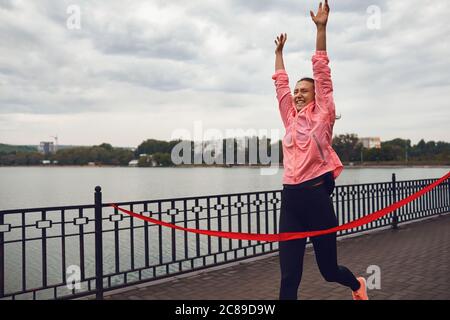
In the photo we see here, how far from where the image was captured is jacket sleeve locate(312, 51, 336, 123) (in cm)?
317

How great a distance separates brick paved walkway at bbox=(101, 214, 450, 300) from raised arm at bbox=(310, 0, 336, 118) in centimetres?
242

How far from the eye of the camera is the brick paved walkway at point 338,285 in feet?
15.4

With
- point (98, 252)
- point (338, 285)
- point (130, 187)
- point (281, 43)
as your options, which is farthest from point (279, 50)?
point (130, 187)

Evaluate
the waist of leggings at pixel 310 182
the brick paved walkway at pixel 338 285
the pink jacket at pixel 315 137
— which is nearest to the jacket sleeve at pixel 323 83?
the pink jacket at pixel 315 137

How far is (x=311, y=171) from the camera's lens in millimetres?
3195

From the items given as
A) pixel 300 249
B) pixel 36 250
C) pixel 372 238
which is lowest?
pixel 36 250

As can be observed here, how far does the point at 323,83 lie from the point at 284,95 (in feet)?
1.48

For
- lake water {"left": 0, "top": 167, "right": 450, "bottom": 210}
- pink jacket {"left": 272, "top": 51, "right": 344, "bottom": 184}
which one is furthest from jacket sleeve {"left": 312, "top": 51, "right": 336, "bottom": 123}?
lake water {"left": 0, "top": 167, "right": 450, "bottom": 210}

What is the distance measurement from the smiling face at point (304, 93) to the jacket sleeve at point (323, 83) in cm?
14
